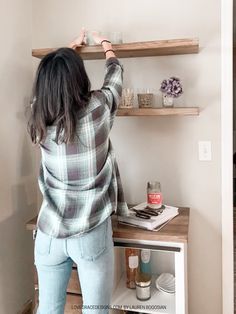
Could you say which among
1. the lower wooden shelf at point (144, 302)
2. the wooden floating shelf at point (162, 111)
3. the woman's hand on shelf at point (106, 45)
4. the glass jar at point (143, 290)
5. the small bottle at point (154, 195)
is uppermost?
the woman's hand on shelf at point (106, 45)

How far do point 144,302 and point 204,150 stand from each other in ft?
2.92

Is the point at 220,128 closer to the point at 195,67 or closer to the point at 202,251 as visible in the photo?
the point at 195,67

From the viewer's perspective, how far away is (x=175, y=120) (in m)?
1.96

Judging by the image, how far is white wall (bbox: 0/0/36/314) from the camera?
180 cm

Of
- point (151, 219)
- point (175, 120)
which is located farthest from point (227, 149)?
point (151, 219)

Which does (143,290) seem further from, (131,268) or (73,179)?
(73,179)

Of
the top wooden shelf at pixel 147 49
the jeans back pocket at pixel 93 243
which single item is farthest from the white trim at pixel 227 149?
the jeans back pocket at pixel 93 243

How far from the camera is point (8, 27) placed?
183cm

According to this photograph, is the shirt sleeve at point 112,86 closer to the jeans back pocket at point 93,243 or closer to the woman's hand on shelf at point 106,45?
the woman's hand on shelf at point 106,45

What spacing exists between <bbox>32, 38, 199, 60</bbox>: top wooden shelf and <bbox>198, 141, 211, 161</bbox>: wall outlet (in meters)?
0.51

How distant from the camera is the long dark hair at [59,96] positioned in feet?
4.04

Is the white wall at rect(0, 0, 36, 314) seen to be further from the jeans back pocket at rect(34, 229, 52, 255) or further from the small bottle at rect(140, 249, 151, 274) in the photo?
the small bottle at rect(140, 249, 151, 274)

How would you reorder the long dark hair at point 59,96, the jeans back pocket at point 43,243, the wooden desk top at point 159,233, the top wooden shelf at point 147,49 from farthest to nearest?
1. the top wooden shelf at point 147,49
2. the wooden desk top at point 159,233
3. the jeans back pocket at point 43,243
4. the long dark hair at point 59,96

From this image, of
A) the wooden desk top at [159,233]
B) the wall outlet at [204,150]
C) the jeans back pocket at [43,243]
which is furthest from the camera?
the wall outlet at [204,150]
